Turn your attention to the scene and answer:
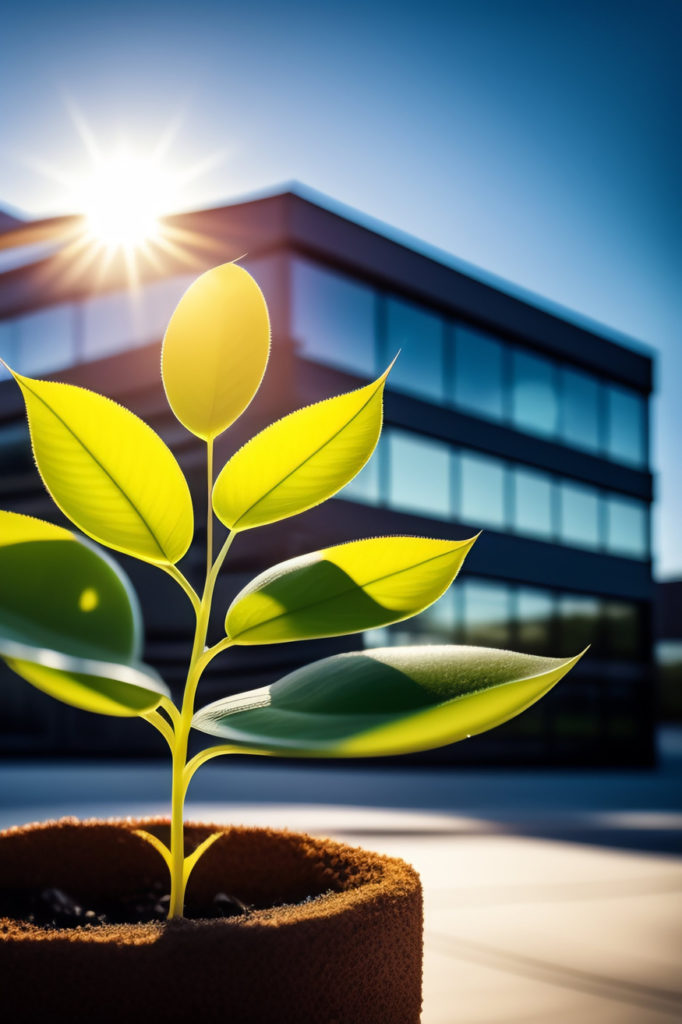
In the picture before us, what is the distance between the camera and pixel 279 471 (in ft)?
6.29

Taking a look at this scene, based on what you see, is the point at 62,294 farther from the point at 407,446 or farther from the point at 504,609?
the point at 504,609

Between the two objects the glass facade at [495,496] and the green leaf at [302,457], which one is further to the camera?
the glass facade at [495,496]

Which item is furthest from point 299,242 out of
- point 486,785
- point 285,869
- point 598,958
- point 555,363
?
point 285,869

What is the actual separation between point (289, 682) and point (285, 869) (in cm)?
105

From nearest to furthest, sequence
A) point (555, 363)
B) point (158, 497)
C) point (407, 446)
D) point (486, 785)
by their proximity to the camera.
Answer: point (158, 497) → point (486, 785) → point (407, 446) → point (555, 363)

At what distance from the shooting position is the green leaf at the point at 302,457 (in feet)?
6.22

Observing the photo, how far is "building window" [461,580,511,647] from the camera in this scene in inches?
886

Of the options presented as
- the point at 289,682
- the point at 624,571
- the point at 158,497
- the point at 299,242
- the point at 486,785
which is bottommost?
the point at 486,785

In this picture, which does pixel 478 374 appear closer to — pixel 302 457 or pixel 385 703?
pixel 302 457

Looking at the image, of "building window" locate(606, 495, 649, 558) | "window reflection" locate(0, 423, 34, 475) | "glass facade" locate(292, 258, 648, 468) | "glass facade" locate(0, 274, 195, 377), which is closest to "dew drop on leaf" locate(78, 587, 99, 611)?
"glass facade" locate(292, 258, 648, 468)

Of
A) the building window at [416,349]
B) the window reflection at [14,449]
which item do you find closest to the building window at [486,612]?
the building window at [416,349]

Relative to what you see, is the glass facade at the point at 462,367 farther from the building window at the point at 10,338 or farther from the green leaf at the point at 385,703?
the green leaf at the point at 385,703

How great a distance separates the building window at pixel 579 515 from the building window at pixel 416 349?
498 cm

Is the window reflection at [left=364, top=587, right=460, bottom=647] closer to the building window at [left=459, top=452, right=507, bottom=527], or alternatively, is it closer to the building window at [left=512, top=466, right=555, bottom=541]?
the building window at [left=459, top=452, right=507, bottom=527]
